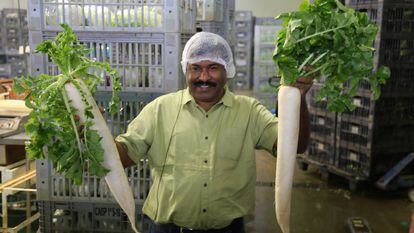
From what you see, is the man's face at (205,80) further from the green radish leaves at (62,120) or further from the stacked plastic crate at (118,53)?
the green radish leaves at (62,120)

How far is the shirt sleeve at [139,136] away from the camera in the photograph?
1.97 m

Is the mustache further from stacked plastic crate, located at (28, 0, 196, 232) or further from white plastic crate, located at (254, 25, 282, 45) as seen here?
white plastic crate, located at (254, 25, 282, 45)

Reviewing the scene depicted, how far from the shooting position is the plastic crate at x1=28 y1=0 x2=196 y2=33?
2225mm

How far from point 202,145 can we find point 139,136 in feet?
1.02

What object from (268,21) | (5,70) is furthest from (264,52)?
(5,70)

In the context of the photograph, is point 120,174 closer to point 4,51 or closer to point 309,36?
point 309,36

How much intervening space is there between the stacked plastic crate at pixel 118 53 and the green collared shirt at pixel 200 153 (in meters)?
0.34

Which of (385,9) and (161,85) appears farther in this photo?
(385,9)

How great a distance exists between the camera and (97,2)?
7.31 ft

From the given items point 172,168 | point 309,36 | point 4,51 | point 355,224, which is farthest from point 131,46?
point 4,51

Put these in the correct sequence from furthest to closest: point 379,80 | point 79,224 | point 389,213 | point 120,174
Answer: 1. point 389,213
2. point 79,224
3. point 120,174
4. point 379,80

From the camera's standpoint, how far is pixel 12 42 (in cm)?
827

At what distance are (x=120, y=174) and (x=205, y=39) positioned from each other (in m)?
0.74

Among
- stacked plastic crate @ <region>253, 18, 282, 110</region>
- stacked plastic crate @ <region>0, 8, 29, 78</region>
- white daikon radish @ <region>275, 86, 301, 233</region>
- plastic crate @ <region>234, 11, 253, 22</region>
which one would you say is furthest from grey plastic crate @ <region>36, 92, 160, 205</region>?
plastic crate @ <region>234, 11, 253, 22</region>
